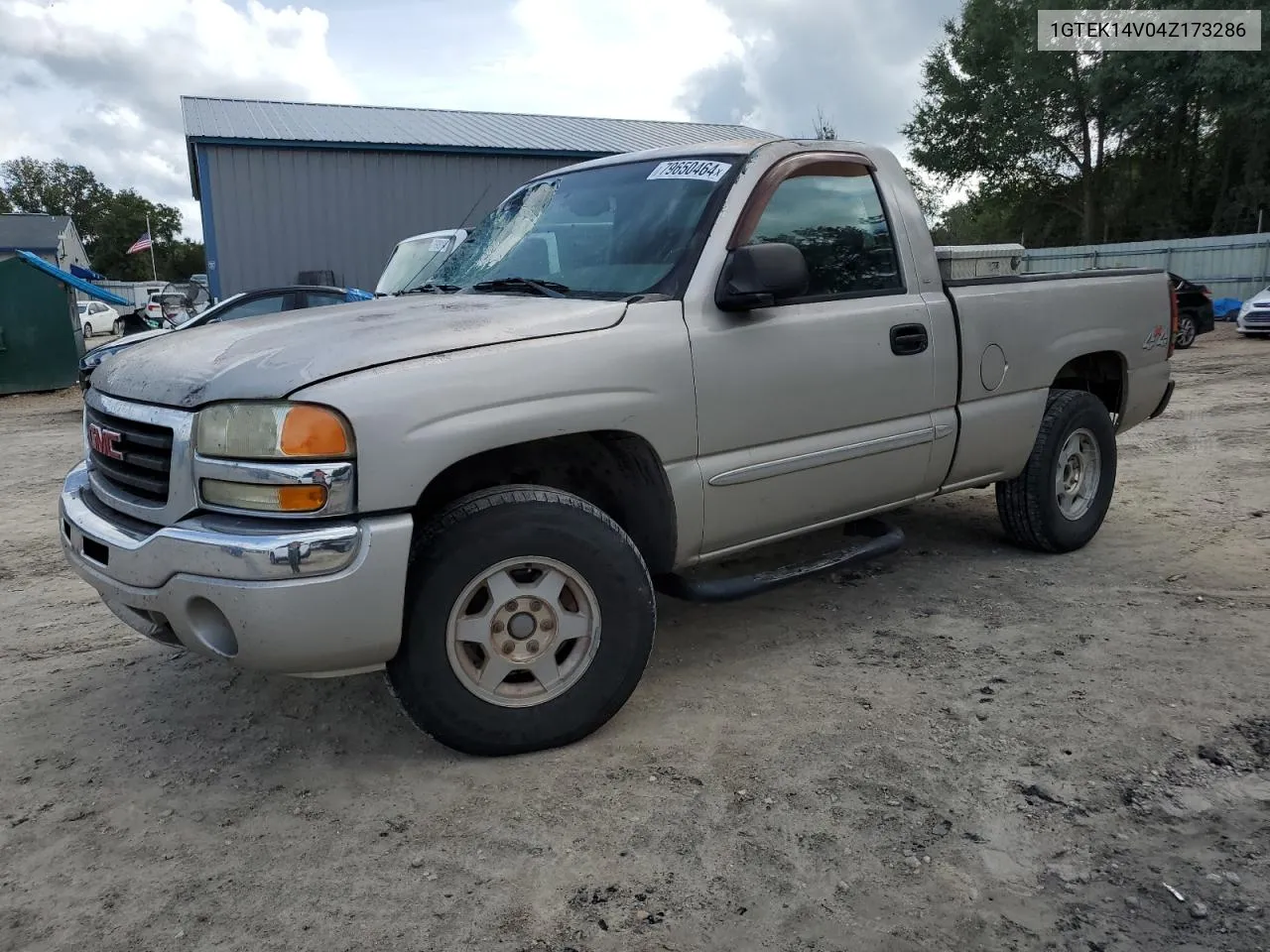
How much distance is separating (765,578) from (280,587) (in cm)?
173

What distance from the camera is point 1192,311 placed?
17.6 meters

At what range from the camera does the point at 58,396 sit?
15492 mm

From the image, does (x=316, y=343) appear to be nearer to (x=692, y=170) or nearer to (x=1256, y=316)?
(x=692, y=170)

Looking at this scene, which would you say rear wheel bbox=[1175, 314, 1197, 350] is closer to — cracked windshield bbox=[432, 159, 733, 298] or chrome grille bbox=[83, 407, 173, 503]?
cracked windshield bbox=[432, 159, 733, 298]

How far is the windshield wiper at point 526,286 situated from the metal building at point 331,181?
45.0 feet

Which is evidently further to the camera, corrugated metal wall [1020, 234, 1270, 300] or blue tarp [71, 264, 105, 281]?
blue tarp [71, 264, 105, 281]

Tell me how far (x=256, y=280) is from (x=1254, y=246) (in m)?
21.5

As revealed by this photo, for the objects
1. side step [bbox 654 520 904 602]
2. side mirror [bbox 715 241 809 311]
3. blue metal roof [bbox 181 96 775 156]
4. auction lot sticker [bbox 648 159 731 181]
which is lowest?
side step [bbox 654 520 904 602]

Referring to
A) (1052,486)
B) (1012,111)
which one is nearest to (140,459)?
(1052,486)

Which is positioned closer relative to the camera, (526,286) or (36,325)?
(526,286)

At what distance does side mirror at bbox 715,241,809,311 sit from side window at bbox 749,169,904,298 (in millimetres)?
322

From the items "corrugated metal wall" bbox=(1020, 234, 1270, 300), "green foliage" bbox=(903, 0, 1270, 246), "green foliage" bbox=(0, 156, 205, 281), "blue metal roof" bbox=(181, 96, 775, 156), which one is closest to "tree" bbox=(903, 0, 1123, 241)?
"green foliage" bbox=(903, 0, 1270, 246)

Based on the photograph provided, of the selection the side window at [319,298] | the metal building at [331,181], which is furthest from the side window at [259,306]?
the metal building at [331,181]

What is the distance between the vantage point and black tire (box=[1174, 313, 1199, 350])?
57.7ft
